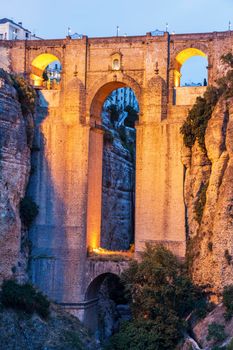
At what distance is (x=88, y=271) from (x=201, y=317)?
7491 millimetres

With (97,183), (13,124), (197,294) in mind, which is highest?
(13,124)

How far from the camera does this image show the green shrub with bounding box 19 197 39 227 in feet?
123

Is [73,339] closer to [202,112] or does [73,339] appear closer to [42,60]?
[202,112]

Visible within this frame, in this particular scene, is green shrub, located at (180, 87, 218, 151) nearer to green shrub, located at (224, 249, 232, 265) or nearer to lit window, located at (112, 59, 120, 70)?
lit window, located at (112, 59, 120, 70)

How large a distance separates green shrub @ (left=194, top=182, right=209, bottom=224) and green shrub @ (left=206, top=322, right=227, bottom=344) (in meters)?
6.66

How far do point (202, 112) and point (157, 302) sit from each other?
9.62 meters

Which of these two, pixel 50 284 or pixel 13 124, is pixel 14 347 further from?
pixel 13 124

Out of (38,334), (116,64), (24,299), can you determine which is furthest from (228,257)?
(116,64)

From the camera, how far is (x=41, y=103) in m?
40.1

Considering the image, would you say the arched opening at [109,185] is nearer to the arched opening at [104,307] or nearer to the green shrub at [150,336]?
the arched opening at [104,307]

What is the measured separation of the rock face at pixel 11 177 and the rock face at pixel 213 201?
26.9ft

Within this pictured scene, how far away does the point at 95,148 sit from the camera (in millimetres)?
39625

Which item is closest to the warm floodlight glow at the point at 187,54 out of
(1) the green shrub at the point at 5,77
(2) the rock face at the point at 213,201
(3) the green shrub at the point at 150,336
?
(2) the rock face at the point at 213,201

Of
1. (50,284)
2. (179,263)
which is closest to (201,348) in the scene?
(179,263)
